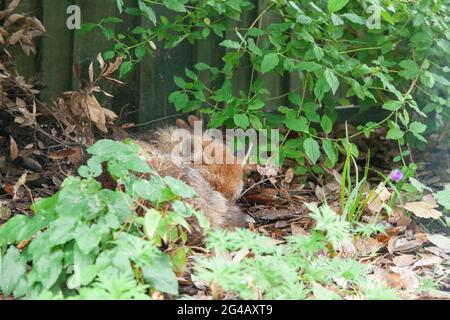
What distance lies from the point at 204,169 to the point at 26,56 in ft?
4.27

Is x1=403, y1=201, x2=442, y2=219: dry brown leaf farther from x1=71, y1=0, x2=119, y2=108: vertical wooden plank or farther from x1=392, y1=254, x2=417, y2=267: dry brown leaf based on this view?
x1=71, y1=0, x2=119, y2=108: vertical wooden plank

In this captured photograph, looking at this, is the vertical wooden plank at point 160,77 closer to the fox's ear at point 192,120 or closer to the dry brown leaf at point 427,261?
the fox's ear at point 192,120

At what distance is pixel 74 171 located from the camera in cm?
323

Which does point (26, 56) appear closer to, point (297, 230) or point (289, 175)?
point (289, 175)

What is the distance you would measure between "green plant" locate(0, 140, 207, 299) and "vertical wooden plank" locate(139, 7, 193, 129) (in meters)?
1.72

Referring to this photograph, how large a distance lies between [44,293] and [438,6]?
2.49 meters

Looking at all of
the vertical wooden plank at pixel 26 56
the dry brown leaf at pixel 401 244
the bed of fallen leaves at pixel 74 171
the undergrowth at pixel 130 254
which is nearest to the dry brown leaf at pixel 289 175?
the bed of fallen leaves at pixel 74 171

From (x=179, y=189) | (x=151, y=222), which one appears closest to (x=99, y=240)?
(x=151, y=222)

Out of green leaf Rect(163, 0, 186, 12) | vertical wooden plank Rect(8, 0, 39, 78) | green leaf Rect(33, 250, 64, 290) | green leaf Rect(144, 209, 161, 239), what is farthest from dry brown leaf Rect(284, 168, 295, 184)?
green leaf Rect(33, 250, 64, 290)

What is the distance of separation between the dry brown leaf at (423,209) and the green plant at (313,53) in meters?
0.38

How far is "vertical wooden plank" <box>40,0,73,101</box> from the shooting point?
3.70 meters
